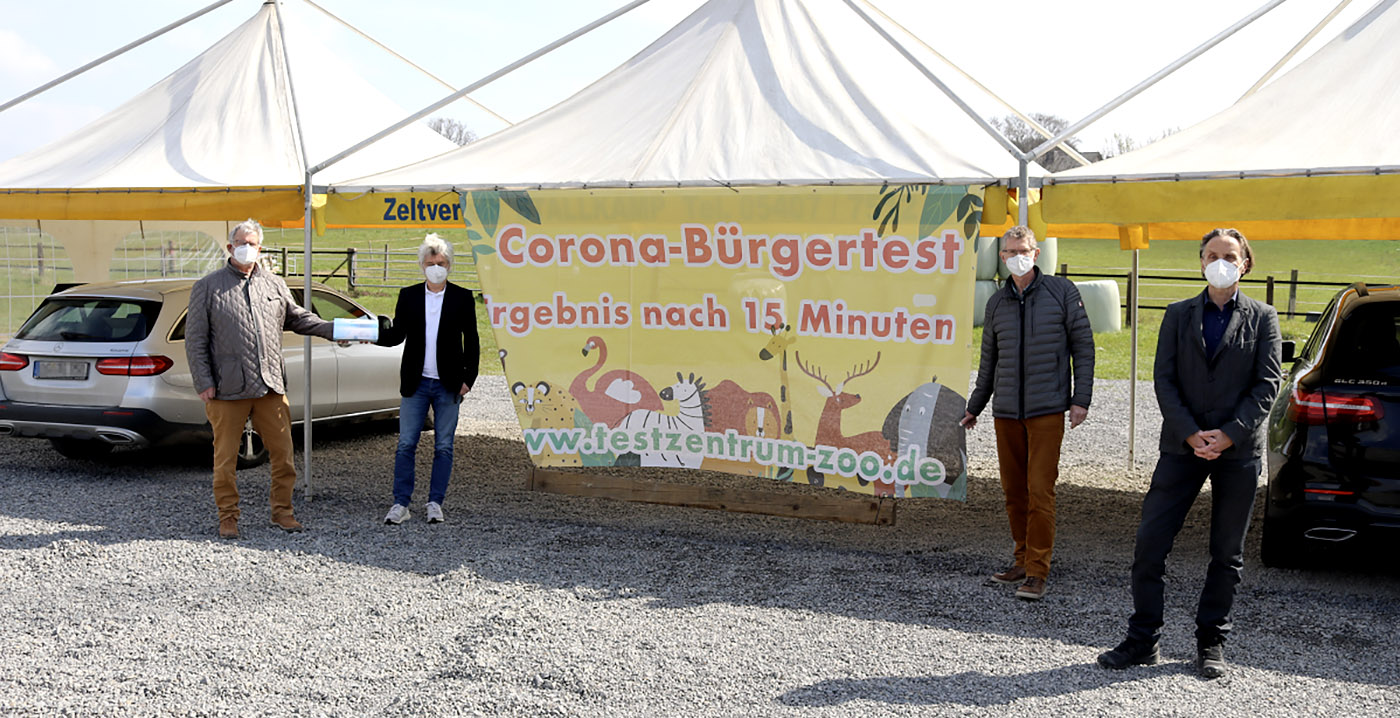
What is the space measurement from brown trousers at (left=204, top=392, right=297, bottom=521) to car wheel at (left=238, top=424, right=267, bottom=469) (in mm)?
1955

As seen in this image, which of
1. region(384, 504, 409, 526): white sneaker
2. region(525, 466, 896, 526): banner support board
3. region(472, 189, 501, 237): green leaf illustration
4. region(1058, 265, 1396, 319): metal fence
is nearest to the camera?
region(525, 466, 896, 526): banner support board

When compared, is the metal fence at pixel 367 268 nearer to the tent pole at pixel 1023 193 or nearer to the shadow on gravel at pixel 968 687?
the tent pole at pixel 1023 193

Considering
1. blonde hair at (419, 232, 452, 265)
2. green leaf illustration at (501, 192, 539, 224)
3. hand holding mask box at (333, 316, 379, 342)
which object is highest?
green leaf illustration at (501, 192, 539, 224)

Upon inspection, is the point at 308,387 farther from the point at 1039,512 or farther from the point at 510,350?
the point at 1039,512

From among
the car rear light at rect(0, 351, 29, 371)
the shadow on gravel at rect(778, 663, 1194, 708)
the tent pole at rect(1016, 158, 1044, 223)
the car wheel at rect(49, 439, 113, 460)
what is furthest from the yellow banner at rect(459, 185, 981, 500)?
the car wheel at rect(49, 439, 113, 460)

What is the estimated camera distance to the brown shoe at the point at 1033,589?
18.3ft

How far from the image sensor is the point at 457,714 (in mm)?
4090

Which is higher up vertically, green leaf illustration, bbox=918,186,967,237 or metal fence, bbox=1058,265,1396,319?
metal fence, bbox=1058,265,1396,319

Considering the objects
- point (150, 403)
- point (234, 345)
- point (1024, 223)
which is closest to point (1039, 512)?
point (1024, 223)

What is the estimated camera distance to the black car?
544 cm

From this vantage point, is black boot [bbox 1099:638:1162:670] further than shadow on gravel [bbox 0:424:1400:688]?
No

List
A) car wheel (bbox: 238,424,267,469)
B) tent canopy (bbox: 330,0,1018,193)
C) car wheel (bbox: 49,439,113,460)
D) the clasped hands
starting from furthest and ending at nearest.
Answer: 1. car wheel (bbox: 49,439,113,460)
2. car wheel (bbox: 238,424,267,469)
3. tent canopy (bbox: 330,0,1018,193)
4. the clasped hands

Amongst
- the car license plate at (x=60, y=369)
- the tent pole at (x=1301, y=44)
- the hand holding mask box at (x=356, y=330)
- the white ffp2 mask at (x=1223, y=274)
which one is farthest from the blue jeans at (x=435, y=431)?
the tent pole at (x=1301, y=44)

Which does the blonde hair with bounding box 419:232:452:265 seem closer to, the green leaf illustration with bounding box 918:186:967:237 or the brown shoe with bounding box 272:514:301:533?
the brown shoe with bounding box 272:514:301:533
